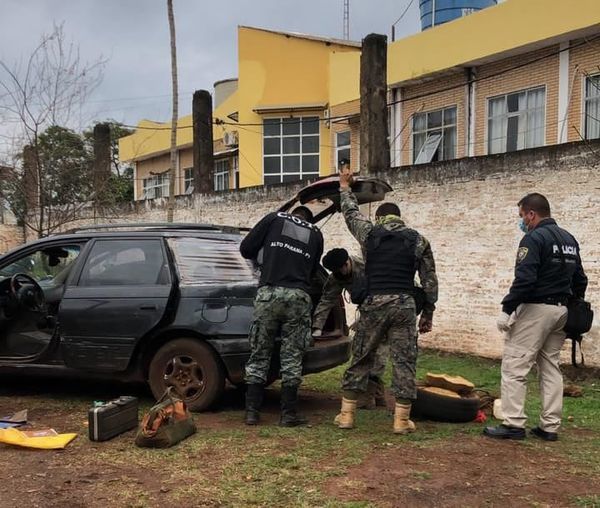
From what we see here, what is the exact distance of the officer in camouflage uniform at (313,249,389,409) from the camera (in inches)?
211

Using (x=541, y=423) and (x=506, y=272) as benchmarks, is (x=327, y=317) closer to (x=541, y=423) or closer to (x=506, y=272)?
(x=541, y=423)

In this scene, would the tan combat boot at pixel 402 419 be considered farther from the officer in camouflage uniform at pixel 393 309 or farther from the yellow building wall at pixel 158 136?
the yellow building wall at pixel 158 136

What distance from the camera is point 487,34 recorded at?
557 inches

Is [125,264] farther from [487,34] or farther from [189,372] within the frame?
[487,34]

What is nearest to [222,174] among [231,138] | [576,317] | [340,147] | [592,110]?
[231,138]

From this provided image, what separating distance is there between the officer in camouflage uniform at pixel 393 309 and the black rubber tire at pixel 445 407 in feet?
1.14

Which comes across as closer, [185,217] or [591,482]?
[591,482]

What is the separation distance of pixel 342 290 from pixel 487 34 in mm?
10569

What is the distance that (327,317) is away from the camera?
5.69 metres

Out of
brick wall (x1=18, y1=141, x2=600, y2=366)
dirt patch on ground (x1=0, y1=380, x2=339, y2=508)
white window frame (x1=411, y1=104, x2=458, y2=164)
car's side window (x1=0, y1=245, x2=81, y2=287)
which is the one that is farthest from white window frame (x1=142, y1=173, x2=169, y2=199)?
dirt patch on ground (x1=0, y1=380, x2=339, y2=508)

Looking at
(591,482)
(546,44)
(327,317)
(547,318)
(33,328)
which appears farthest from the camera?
(546,44)

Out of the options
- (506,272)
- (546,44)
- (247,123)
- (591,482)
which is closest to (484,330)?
(506,272)

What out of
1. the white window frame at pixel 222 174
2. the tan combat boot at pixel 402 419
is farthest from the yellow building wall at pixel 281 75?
the tan combat boot at pixel 402 419

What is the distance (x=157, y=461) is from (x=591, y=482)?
2713 millimetres
